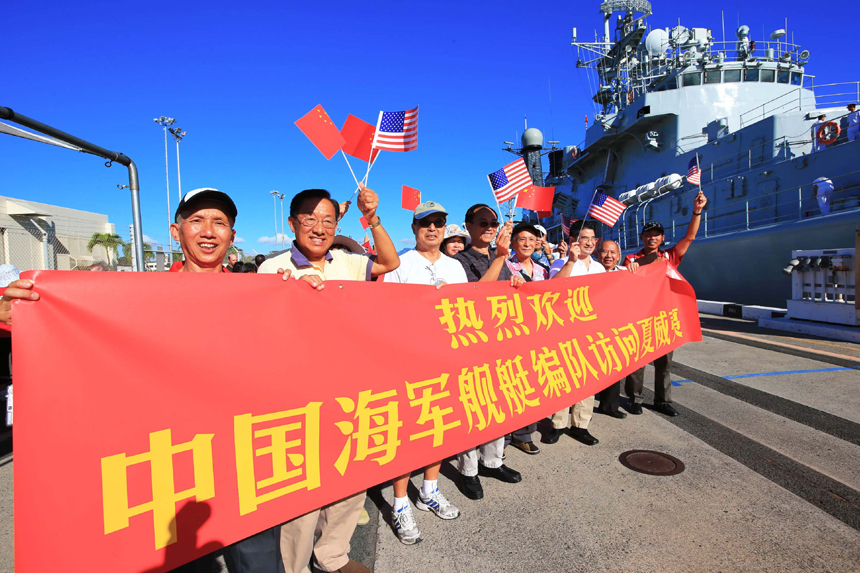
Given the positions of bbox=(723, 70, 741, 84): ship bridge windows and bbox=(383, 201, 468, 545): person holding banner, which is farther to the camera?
bbox=(723, 70, 741, 84): ship bridge windows

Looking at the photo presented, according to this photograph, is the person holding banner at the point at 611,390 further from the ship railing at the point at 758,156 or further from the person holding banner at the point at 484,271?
the ship railing at the point at 758,156

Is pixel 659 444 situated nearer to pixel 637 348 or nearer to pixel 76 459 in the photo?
pixel 637 348

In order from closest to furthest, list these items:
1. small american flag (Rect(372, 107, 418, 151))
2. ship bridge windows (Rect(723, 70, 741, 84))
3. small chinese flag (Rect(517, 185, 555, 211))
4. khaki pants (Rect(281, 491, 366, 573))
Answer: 1. khaki pants (Rect(281, 491, 366, 573))
2. small american flag (Rect(372, 107, 418, 151))
3. small chinese flag (Rect(517, 185, 555, 211))
4. ship bridge windows (Rect(723, 70, 741, 84))

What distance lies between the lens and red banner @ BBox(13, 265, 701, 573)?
1.44 meters

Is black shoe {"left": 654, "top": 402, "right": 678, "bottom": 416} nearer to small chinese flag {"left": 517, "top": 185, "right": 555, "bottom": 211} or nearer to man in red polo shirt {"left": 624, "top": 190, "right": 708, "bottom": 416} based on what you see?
man in red polo shirt {"left": 624, "top": 190, "right": 708, "bottom": 416}

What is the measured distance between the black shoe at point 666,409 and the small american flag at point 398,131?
3.65m

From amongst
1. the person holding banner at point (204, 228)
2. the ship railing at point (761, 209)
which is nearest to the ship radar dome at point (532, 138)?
the ship railing at point (761, 209)

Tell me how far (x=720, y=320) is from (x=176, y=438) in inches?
468

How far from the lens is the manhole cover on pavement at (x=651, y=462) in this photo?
3215 millimetres

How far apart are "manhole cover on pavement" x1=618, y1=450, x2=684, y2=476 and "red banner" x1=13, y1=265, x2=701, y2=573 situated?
1.30 m

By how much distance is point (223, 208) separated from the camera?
2.15m

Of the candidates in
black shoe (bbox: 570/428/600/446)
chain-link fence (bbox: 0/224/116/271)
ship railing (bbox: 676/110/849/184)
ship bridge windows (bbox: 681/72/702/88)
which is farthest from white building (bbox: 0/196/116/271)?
ship bridge windows (bbox: 681/72/702/88)

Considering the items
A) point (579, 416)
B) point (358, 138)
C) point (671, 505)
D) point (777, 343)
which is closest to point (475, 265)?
point (358, 138)

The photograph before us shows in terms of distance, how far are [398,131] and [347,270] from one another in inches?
62.2
